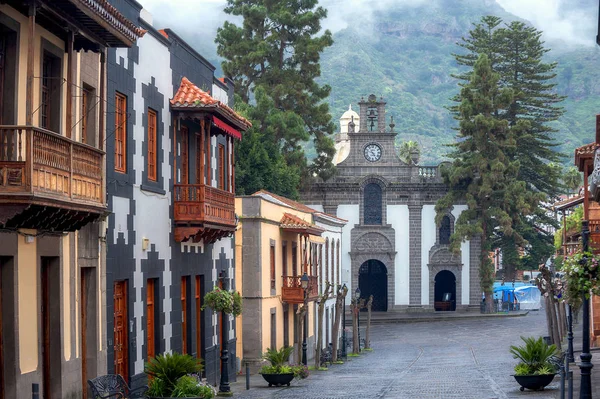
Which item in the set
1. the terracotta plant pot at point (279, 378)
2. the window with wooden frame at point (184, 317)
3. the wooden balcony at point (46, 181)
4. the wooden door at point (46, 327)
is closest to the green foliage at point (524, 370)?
the terracotta plant pot at point (279, 378)

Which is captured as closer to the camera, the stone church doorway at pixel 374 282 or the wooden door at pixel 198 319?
the wooden door at pixel 198 319

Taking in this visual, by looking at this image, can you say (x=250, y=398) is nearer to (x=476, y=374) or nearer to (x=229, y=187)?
(x=229, y=187)

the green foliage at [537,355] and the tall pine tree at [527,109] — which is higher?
the tall pine tree at [527,109]

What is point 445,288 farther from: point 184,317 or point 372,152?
point 184,317

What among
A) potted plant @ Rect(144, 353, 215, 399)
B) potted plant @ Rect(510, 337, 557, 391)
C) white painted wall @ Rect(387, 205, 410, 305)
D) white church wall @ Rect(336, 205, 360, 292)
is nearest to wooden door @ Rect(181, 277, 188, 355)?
potted plant @ Rect(144, 353, 215, 399)

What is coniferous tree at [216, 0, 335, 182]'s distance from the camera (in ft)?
211

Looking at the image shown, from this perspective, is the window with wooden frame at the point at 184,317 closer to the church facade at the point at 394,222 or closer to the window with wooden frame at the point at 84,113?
the window with wooden frame at the point at 84,113

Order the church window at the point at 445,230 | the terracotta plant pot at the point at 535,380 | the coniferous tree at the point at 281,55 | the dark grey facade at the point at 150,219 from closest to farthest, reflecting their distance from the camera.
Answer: the dark grey facade at the point at 150,219, the terracotta plant pot at the point at 535,380, the coniferous tree at the point at 281,55, the church window at the point at 445,230

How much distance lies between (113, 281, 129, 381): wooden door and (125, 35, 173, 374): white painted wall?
480mm

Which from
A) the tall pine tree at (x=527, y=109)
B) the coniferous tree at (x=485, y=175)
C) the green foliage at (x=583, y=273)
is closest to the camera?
the green foliage at (x=583, y=273)

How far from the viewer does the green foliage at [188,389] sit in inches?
786

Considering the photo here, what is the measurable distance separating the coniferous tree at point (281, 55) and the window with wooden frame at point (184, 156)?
123ft

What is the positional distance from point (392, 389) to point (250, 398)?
355 centimetres

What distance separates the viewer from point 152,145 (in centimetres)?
2328
